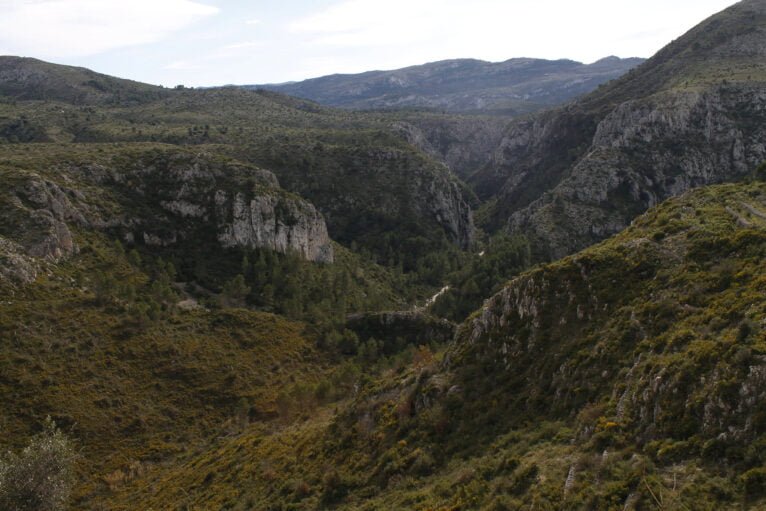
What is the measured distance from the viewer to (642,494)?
22469 millimetres

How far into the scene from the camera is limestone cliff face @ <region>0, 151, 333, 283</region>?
11488 cm

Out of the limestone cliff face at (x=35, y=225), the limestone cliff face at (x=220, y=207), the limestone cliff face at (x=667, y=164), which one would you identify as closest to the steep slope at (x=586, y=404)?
the limestone cliff face at (x=35, y=225)

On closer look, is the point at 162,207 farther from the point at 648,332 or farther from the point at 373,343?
the point at 648,332

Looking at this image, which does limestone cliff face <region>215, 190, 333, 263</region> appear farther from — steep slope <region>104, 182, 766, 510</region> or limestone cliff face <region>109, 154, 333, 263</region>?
steep slope <region>104, 182, 766, 510</region>

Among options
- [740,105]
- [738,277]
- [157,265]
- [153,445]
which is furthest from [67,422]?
[740,105]

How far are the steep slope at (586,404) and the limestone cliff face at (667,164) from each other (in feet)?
431

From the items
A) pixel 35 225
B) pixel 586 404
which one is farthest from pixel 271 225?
pixel 586 404

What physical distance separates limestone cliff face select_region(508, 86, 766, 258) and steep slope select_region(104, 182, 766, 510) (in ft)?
431

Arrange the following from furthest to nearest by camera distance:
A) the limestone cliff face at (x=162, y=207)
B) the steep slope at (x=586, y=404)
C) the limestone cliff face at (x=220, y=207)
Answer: the limestone cliff face at (x=220, y=207)
the limestone cliff face at (x=162, y=207)
the steep slope at (x=586, y=404)

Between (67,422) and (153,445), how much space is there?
1301cm

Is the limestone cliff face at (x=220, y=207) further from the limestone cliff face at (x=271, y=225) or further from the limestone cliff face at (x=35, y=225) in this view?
the limestone cliff face at (x=35, y=225)

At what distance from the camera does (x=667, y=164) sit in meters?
194

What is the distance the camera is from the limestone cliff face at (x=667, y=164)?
184750mm

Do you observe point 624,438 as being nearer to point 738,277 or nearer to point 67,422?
point 738,277
